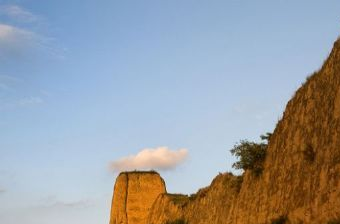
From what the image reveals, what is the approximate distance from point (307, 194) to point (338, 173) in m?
2.42

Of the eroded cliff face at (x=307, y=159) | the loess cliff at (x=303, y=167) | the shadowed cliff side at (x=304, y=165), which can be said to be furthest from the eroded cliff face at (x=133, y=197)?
the eroded cliff face at (x=307, y=159)

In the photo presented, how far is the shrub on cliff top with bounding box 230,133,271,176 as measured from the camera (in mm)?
25453

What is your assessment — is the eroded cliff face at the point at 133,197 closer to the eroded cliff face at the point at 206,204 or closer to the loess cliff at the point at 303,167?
the eroded cliff face at the point at 206,204

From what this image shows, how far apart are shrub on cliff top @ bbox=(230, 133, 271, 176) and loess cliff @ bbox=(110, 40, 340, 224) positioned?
0.45 metres

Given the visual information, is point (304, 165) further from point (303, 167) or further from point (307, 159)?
point (307, 159)

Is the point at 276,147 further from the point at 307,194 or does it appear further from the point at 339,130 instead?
the point at 339,130

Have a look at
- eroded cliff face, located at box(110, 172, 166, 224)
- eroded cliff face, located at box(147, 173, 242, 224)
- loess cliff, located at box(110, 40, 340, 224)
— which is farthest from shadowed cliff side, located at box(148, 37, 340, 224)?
eroded cliff face, located at box(110, 172, 166, 224)

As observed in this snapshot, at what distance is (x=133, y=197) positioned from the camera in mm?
70250

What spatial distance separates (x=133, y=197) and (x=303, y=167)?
51526 mm

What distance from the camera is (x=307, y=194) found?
19297 millimetres

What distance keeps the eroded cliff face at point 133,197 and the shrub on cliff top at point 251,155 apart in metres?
44.1

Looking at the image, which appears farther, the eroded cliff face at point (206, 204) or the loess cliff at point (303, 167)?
the eroded cliff face at point (206, 204)

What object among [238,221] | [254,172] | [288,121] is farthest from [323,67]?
[238,221]

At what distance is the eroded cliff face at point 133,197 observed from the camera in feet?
230
